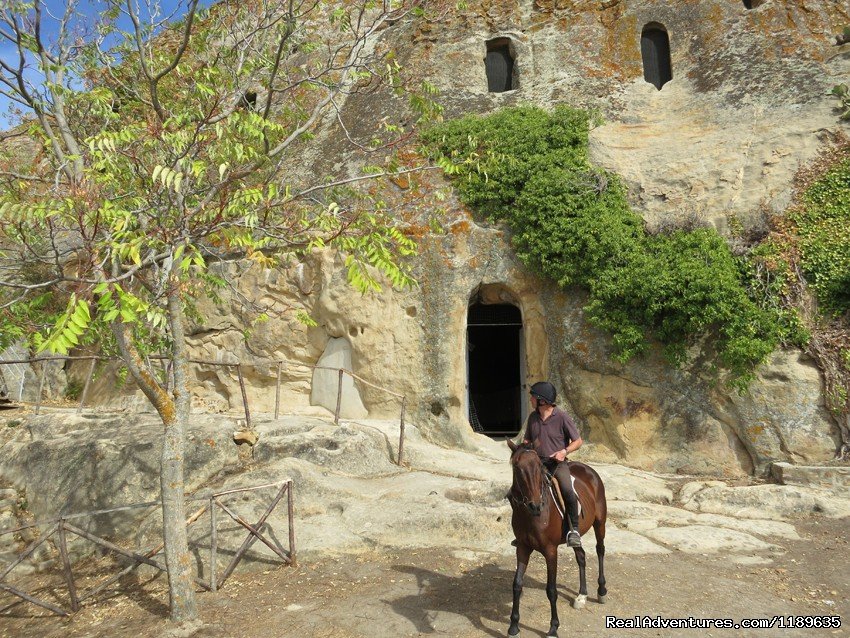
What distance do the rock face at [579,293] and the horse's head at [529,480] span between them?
6.32 m

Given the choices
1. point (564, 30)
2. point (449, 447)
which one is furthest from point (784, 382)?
point (564, 30)

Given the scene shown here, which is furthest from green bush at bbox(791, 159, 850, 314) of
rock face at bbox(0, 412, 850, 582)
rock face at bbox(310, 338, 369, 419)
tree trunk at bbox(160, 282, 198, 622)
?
tree trunk at bbox(160, 282, 198, 622)

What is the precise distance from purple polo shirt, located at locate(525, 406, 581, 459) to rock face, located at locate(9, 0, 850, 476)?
5.81m

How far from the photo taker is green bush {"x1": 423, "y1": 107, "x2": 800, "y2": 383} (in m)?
10.2

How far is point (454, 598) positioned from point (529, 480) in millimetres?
1801

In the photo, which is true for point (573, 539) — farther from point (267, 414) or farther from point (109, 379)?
point (109, 379)

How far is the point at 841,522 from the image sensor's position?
799 cm

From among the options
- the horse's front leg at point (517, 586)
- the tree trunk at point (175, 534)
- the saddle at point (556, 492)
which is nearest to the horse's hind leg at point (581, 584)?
the saddle at point (556, 492)

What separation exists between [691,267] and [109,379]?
12.9 m

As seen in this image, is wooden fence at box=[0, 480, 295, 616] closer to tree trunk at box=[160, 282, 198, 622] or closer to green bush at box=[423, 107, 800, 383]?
tree trunk at box=[160, 282, 198, 622]

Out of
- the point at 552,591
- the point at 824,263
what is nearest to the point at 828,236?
the point at 824,263

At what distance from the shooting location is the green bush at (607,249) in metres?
10.2

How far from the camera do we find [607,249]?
11.2 metres

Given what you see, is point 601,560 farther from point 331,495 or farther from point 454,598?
point 331,495
